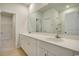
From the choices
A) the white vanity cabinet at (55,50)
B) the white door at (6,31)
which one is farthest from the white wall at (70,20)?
the white door at (6,31)

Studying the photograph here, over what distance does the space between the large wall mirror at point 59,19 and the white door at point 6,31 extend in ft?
1.79

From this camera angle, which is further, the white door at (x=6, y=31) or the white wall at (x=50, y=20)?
the white wall at (x=50, y=20)

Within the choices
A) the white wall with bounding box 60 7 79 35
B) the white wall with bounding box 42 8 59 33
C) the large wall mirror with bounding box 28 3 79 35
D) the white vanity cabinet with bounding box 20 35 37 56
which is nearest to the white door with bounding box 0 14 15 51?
the white vanity cabinet with bounding box 20 35 37 56

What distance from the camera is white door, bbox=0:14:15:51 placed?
139cm

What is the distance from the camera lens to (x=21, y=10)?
4.85 ft

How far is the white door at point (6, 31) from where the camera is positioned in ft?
4.58

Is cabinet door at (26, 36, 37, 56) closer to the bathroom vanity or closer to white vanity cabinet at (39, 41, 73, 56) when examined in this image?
the bathroom vanity

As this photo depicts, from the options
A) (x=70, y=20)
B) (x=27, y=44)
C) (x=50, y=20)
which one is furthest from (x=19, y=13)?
(x=70, y=20)

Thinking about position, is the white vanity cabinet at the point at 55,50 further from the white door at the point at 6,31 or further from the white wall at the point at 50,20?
the white door at the point at 6,31

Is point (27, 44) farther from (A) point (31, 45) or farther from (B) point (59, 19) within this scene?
(B) point (59, 19)

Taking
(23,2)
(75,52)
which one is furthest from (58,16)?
(75,52)

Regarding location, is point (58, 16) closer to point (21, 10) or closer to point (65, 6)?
point (65, 6)

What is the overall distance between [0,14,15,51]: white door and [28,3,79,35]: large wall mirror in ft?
1.79

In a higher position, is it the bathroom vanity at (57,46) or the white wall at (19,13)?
the white wall at (19,13)
